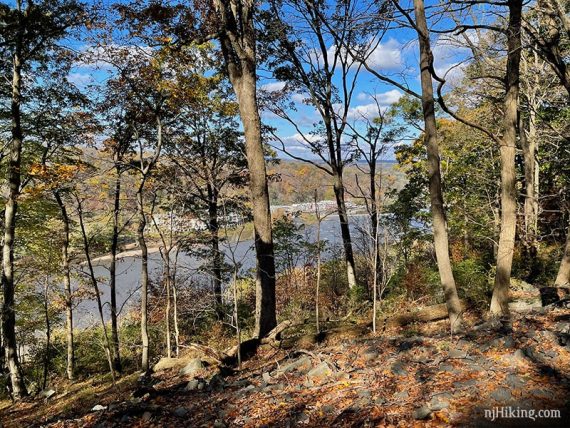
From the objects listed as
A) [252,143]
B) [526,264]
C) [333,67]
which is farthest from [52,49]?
[526,264]

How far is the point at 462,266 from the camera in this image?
8586 mm

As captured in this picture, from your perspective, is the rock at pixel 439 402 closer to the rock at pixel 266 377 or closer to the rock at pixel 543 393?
the rock at pixel 543 393

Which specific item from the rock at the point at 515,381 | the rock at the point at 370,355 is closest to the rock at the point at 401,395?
the rock at the point at 515,381

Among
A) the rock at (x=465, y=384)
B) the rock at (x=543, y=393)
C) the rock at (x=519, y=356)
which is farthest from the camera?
the rock at (x=519, y=356)

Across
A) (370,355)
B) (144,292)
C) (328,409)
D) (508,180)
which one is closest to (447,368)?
(370,355)

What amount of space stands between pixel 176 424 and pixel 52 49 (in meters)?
9.99

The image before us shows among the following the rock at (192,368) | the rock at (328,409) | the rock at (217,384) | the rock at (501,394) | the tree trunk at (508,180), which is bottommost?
the rock at (192,368)

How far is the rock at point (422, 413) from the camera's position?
2583mm

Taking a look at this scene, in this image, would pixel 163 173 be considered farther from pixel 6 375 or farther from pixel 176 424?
pixel 176 424

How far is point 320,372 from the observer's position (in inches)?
151

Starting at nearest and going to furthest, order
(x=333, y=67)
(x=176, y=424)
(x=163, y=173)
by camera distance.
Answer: (x=176, y=424), (x=163, y=173), (x=333, y=67)

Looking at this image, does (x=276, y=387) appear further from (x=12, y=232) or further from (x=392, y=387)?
(x=12, y=232)

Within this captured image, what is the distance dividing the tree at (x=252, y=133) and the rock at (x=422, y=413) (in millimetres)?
4066

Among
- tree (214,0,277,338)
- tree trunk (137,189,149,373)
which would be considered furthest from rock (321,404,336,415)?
tree trunk (137,189,149,373)
